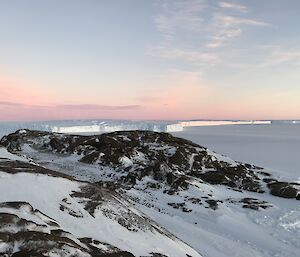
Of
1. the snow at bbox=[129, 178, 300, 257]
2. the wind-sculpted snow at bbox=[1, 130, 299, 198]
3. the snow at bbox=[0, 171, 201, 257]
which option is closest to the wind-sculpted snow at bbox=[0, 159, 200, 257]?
the snow at bbox=[0, 171, 201, 257]

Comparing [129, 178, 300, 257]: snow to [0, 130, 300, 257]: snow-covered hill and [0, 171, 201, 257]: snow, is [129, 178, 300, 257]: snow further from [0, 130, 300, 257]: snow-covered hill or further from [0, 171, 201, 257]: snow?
[0, 171, 201, 257]: snow

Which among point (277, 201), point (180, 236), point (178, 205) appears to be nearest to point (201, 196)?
point (178, 205)

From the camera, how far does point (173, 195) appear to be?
27766mm

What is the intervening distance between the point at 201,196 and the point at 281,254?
10434mm

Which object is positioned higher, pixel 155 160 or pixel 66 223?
pixel 66 223

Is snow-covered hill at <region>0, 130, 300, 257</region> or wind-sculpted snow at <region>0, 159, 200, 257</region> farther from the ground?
wind-sculpted snow at <region>0, 159, 200, 257</region>

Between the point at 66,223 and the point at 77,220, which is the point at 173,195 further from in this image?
the point at 66,223

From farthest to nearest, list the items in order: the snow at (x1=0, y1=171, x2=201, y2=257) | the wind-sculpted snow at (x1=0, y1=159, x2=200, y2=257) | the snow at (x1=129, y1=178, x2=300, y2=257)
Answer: the snow at (x1=129, y1=178, x2=300, y2=257) → the snow at (x1=0, y1=171, x2=201, y2=257) → the wind-sculpted snow at (x1=0, y1=159, x2=200, y2=257)

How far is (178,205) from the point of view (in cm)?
2527

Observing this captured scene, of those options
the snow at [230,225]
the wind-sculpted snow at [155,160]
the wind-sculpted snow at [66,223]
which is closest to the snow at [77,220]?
the wind-sculpted snow at [66,223]

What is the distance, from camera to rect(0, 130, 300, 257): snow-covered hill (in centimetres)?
1598

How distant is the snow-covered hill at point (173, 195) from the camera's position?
1598 centimetres

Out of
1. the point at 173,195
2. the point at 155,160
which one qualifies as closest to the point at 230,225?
the point at 173,195

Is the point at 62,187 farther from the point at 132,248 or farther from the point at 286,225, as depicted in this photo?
the point at 286,225
